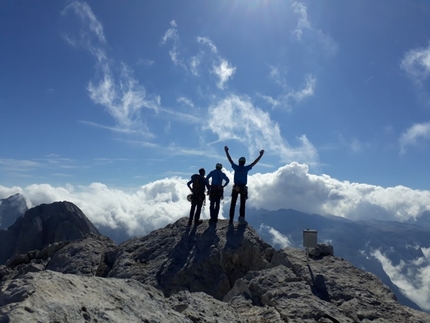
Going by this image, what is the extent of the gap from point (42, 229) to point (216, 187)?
255ft

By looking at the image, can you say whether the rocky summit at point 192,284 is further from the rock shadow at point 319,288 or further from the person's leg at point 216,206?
the person's leg at point 216,206

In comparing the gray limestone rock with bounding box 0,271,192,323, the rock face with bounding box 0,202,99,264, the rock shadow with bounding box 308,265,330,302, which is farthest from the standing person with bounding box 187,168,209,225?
the rock face with bounding box 0,202,99,264

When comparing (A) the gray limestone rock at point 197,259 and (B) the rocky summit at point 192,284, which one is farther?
(A) the gray limestone rock at point 197,259

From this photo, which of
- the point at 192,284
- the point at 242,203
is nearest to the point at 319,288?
the point at 192,284

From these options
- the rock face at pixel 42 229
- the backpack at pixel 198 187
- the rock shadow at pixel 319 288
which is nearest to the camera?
the rock shadow at pixel 319 288

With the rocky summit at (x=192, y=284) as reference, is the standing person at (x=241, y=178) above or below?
above

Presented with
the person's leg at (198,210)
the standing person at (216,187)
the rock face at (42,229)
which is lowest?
the rock face at (42,229)

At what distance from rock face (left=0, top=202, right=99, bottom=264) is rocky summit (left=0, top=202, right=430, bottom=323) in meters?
63.8

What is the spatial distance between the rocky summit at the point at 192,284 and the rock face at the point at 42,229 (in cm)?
6382

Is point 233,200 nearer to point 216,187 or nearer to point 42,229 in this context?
point 216,187

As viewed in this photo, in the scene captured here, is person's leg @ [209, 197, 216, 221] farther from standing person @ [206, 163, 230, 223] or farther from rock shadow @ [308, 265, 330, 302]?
rock shadow @ [308, 265, 330, 302]

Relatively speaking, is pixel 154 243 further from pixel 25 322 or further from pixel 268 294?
pixel 25 322

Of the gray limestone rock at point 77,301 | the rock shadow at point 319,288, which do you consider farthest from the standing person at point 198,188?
the gray limestone rock at point 77,301

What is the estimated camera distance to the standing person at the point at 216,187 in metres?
19.0
